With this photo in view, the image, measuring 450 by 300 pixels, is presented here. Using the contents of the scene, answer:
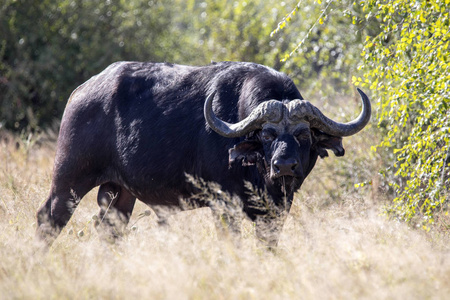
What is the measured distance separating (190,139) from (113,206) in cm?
130

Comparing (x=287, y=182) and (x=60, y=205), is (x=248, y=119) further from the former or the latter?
(x=60, y=205)

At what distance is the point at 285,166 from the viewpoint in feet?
16.4

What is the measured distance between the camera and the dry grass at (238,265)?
3.89 metres

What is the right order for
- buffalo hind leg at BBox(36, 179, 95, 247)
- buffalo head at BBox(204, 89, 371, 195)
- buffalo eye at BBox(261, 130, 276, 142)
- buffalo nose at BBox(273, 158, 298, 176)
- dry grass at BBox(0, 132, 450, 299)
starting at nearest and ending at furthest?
dry grass at BBox(0, 132, 450, 299) < buffalo nose at BBox(273, 158, 298, 176) < buffalo head at BBox(204, 89, 371, 195) < buffalo eye at BBox(261, 130, 276, 142) < buffalo hind leg at BBox(36, 179, 95, 247)

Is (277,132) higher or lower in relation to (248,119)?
lower

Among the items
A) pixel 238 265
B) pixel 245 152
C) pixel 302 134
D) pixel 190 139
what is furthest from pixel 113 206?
pixel 238 265

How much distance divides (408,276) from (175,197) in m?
2.56

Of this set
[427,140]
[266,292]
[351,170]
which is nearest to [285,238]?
[266,292]

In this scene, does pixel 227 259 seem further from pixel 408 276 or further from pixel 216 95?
pixel 216 95

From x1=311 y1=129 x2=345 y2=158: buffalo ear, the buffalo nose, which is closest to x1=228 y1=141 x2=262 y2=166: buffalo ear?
the buffalo nose

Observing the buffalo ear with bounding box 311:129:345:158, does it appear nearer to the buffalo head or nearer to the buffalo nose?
the buffalo head

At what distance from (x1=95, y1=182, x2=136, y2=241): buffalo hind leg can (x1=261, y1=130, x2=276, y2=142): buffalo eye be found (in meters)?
1.60

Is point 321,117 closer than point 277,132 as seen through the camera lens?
No

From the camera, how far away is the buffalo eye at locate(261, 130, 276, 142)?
5.32m
